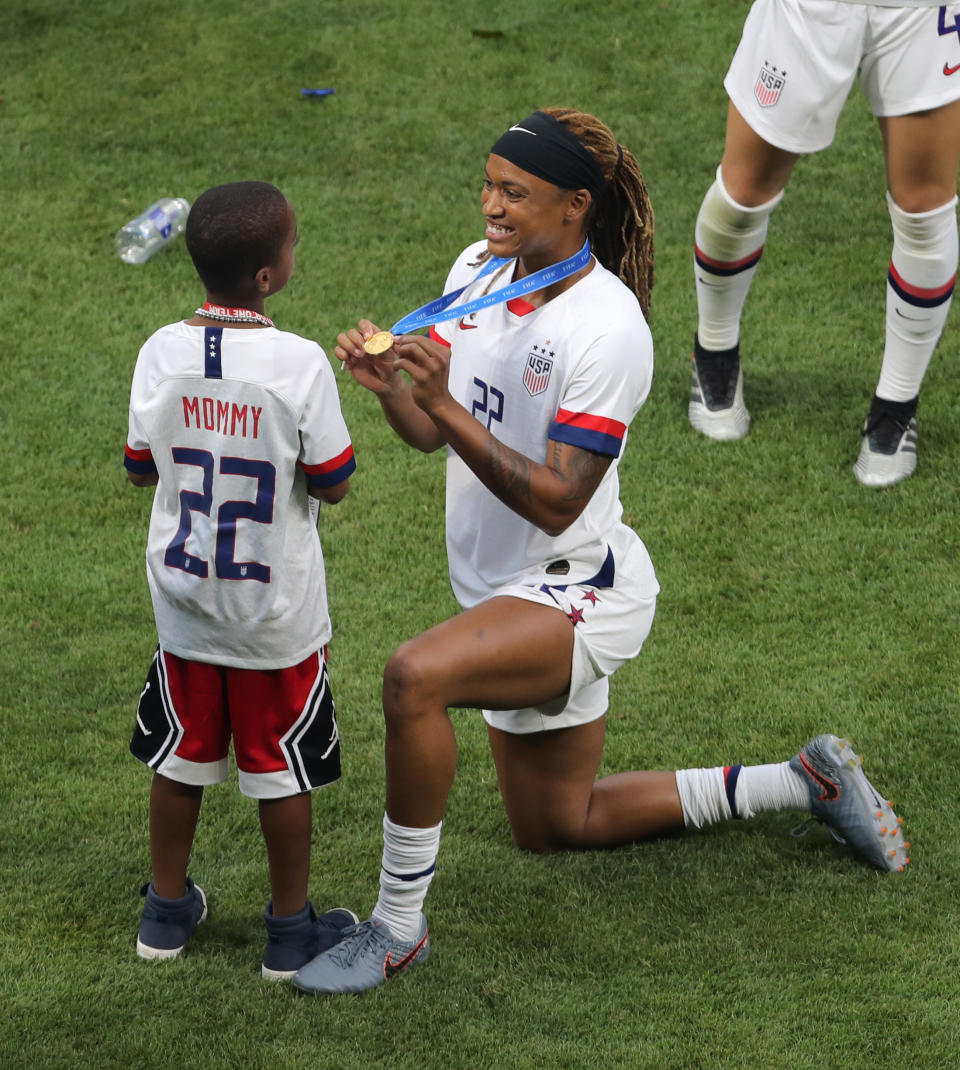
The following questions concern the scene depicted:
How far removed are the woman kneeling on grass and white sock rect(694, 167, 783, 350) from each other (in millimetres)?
1814

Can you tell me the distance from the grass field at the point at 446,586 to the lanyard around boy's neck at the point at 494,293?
1250mm

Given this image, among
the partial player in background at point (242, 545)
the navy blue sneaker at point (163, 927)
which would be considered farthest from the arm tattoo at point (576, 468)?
the navy blue sneaker at point (163, 927)

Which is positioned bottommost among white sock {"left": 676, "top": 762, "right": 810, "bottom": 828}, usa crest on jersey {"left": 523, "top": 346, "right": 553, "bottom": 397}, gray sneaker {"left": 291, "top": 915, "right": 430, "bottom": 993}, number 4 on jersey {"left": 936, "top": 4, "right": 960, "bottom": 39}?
white sock {"left": 676, "top": 762, "right": 810, "bottom": 828}

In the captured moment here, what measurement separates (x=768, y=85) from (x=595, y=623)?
2.39m

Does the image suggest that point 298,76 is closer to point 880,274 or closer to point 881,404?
A: point 880,274

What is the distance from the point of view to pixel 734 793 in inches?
136

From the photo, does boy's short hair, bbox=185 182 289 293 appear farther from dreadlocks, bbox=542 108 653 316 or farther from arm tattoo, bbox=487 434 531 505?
dreadlocks, bbox=542 108 653 316

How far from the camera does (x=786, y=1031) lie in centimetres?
284

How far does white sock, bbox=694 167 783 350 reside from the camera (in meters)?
5.01

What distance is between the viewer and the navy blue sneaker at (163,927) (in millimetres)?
3029

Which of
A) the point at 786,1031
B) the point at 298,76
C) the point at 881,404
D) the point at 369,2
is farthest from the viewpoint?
the point at 369,2

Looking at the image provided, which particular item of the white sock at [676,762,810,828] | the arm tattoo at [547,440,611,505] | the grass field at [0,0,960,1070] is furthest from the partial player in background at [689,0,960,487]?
the arm tattoo at [547,440,611,505]

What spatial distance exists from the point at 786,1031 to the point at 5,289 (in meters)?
4.60

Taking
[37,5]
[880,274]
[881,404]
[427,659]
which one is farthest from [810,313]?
[37,5]
